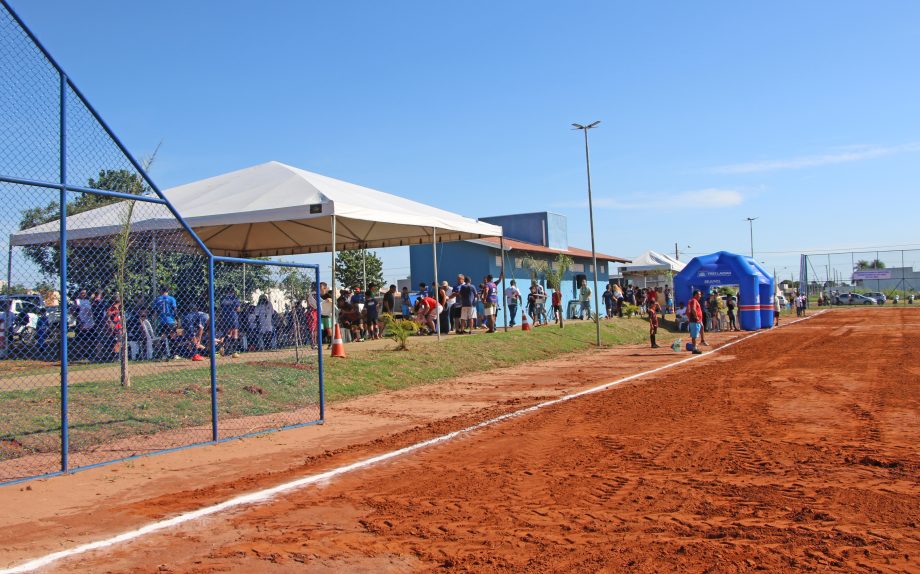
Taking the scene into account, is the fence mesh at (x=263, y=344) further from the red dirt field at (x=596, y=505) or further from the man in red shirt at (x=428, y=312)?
the man in red shirt at (x=428, y=312)

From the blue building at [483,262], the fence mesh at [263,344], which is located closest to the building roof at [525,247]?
the blue building at [483,262]

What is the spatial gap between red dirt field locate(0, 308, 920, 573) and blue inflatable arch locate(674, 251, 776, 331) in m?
24.1

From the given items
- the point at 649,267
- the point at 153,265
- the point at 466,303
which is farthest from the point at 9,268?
the point at 649,267

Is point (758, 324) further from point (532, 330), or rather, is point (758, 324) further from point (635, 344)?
point (532, 330)

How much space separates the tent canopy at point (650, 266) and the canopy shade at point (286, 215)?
31946mm

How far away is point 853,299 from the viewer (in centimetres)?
7200

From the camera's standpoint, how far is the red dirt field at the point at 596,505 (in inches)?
199

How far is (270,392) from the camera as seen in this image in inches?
509

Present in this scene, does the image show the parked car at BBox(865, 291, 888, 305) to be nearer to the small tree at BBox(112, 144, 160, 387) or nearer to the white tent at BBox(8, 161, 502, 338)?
the white tent at BBox(8, 161, 502, 338)

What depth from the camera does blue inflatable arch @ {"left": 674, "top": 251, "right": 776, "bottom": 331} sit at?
113 ft

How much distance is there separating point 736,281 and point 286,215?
2377cm

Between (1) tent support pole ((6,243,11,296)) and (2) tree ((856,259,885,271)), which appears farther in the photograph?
(2) tree ((856,259,885,271))

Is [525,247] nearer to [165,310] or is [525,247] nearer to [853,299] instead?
[165,310]

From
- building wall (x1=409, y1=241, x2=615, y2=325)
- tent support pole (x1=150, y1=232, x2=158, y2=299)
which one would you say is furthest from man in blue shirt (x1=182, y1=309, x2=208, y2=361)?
building wall (x1=409, y1=241, x2=615, y2=325)
